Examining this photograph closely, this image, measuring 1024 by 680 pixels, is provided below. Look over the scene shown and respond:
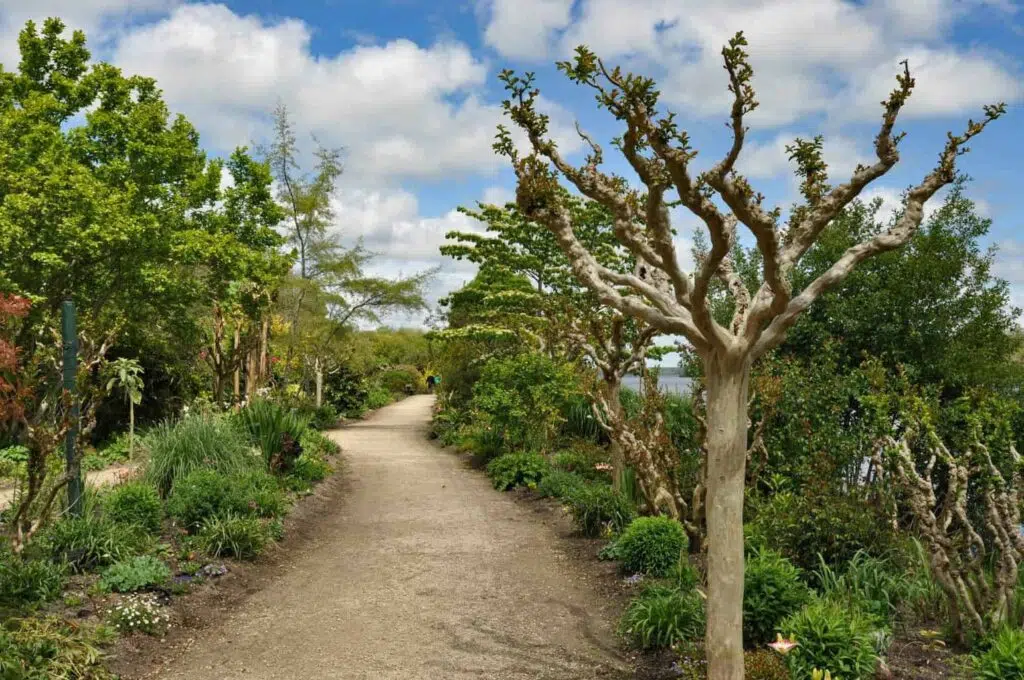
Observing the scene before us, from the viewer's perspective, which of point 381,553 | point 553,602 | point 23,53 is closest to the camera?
point 553,602

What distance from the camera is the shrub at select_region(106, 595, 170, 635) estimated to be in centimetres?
563

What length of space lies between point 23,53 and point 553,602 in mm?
17141

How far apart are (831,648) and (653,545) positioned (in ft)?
8.93

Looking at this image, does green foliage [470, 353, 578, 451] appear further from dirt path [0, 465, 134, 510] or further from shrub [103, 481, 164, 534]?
shrub [103, 481, 164, 534]

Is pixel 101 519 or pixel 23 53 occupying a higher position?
pixel 23 53

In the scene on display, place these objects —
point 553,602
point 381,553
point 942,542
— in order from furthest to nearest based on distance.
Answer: point 381,553, point 553,602, point 942,542

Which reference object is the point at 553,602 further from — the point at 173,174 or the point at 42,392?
the point at 173,174

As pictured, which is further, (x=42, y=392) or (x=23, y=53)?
(x=23, y=53)

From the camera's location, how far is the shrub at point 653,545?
276 inches

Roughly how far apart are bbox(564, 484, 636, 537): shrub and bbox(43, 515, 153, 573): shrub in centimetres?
472

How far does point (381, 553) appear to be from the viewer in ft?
28.3

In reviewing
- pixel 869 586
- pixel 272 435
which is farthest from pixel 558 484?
pixel 869 586

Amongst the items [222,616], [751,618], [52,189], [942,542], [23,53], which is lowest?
[222,616]

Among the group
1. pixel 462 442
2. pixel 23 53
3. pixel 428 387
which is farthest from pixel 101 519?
pixel 428 387
